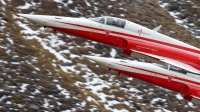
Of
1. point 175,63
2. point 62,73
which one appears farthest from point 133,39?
point 62,73

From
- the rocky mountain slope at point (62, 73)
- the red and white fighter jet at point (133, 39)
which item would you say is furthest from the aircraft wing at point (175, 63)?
the rocky mountain slope at point (62, 73)

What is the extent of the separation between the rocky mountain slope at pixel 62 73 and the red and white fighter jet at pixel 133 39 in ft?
18.5

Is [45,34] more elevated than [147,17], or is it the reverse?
[147,17]

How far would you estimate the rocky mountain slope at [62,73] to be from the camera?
36031 mm

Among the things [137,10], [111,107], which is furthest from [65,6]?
[111,107]

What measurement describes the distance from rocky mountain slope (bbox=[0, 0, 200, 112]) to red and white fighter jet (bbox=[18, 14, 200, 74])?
5.65 metres

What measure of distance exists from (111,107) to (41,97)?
5.14 m

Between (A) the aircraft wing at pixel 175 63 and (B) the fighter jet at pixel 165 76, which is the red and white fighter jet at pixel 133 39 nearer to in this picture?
(A) the aircraft wing at pixel 175 63

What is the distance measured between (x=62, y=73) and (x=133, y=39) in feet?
25.7

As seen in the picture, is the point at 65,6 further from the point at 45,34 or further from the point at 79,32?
the point at 79,32

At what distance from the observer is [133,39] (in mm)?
33031

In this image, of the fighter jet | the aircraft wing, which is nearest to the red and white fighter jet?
the aircraft wing

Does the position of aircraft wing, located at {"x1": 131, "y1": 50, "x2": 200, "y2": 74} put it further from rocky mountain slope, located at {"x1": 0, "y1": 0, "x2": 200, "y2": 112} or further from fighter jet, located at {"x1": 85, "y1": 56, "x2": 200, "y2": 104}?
rocky mountain slope, located at {"x1": 0, "y1": 0, "x2": 200, "y2": 112}

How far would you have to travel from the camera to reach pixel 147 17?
48.1 meters
